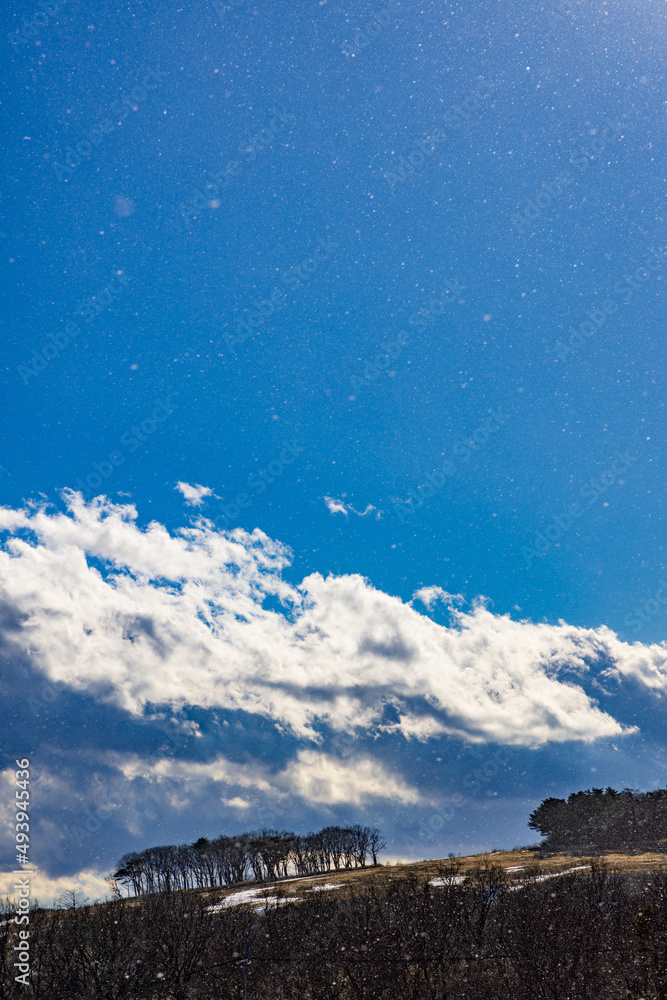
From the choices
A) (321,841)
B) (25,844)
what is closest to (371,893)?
(25,844)

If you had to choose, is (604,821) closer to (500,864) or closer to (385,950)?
(500,864)

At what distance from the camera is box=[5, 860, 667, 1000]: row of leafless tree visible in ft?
65.3

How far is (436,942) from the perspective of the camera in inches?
1061

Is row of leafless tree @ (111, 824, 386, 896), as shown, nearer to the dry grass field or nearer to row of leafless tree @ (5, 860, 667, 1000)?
the dry grass field

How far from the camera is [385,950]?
1008 inches

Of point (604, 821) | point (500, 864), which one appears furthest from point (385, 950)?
point (604, 821)

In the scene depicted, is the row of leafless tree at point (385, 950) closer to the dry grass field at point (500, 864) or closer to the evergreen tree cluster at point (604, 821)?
the dry grass field at point (500, 864)

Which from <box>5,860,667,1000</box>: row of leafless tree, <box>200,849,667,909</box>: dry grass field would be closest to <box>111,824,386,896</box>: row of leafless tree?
<box>200,849,667,909</box>: dry grass field

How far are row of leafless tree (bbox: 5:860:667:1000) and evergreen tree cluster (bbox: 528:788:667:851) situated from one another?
206 ft

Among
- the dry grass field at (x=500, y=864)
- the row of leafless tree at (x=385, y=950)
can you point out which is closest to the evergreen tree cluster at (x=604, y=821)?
the dry grass field at (x=500, y=864)

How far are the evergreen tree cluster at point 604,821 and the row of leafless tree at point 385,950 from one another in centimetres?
6284

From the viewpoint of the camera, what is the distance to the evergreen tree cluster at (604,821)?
86438 millimetres

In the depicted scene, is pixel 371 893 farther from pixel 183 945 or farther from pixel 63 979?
pixel 63 979

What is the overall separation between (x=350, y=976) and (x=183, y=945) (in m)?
8.61
